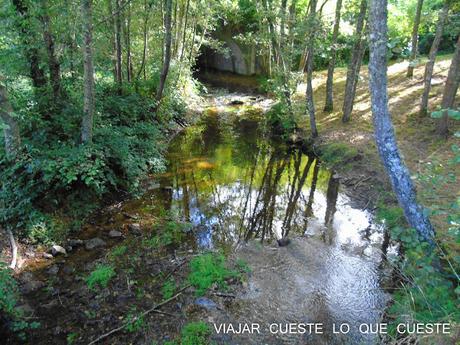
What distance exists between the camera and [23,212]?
657 cm

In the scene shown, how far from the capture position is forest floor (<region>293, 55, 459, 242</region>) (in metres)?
8.70

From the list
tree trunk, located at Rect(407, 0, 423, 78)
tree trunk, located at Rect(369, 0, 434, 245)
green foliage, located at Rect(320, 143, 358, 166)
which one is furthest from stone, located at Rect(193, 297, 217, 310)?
tree trunk, located at Rect(407, 0, 423, 78)

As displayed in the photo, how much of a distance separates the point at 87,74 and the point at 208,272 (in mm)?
5178

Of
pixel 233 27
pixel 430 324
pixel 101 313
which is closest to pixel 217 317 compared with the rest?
pixel 101 313

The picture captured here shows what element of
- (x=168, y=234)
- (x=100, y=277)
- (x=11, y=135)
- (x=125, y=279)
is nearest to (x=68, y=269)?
(x=100, y=277)

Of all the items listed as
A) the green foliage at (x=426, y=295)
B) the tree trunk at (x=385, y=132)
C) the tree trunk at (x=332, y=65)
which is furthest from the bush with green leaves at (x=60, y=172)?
the tree trunk at (x=332, y=65)

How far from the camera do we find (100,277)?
561cm

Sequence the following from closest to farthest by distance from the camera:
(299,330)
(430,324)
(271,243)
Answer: (430,324)
(299,330)
(271,243)

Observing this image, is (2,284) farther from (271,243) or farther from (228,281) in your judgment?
(271,243)

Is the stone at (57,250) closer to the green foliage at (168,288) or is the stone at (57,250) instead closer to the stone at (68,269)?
the stone at (68,269)

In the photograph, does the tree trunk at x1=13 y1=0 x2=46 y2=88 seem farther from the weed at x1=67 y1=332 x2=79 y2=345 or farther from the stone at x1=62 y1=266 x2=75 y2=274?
the weed at x1=67 y1=332 x2=79 y2=345

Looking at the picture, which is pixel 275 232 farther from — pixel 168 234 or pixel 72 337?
pixel 72 337

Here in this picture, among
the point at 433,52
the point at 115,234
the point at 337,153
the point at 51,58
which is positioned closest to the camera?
the point at 115,234

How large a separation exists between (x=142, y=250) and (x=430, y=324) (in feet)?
16.3
